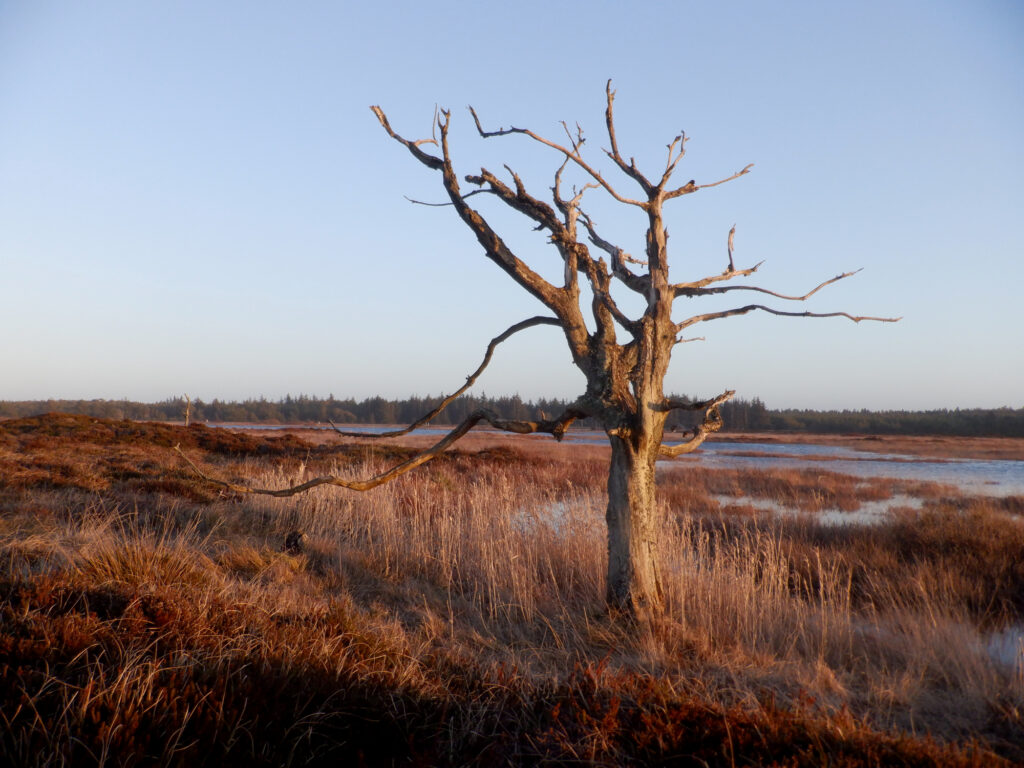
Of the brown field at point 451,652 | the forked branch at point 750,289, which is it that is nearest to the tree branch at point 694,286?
the forked branch at point 750,289

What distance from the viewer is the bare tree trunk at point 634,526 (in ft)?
14.2

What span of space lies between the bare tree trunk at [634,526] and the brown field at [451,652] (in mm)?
211

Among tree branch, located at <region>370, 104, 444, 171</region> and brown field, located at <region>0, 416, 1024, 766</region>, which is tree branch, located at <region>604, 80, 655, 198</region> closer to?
tree branch, located at <region>370, 104, 444, 171</region>

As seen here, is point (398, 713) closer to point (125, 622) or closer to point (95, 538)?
point (125, 622)

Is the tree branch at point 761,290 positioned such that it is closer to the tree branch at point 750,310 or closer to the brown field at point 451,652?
the tree branch at point 750,310

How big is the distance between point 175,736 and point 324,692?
725 mm

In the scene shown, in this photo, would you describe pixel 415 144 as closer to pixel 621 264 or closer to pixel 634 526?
pixel 621 264

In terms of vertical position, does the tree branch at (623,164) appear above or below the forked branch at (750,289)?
above

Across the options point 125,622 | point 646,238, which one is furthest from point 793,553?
point 125,622

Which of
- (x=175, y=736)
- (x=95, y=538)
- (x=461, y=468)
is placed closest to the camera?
(x=175, y=736)

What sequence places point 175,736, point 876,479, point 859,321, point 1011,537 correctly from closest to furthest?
point 175,736, point 859,321, point 1011,537, point 876,479

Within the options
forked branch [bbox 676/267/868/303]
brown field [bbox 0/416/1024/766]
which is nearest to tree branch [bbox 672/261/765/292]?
forked branch [bbox 676/267/868/303]

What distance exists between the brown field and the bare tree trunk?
0.69 ft

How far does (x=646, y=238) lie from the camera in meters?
4.75
